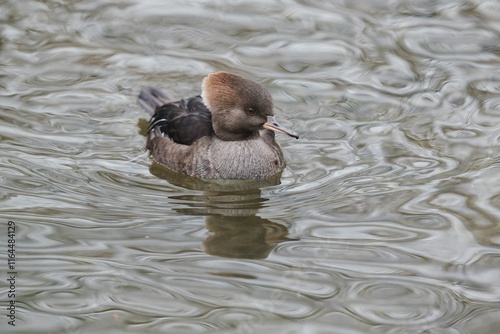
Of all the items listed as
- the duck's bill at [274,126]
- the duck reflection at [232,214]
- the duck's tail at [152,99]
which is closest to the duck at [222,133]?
the duck's bill at [274,126]

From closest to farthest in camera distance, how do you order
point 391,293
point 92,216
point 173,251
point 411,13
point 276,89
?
point 391,293 < point 173,251 < point 92,216 < point 276,89 < point 411,13

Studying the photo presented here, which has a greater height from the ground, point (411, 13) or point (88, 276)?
point (411, 13)

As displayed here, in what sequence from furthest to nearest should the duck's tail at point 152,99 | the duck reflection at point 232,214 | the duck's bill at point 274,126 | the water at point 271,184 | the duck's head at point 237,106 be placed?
1. the duck's tail at point 152,99
2. the duck's head at point 237,106
3. the duck's bill at point 274,126
4. the duck reflection at point 232,214
5. the water at point 271,184

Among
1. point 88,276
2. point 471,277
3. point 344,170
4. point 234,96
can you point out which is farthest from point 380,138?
point 88,276

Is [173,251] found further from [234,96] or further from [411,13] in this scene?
[411,13]

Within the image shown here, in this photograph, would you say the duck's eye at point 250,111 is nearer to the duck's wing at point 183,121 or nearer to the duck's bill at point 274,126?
the duck's bill at point 274,126

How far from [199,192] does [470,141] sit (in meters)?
2.62

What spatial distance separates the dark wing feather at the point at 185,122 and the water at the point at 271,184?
37 cm

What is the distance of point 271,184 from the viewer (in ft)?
30.2

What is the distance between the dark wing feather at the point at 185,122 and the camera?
383 inches

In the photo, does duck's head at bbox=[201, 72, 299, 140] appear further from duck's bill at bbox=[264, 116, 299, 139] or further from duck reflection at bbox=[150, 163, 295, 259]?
duck reflection at bbox=[150, 163, 295, 259]

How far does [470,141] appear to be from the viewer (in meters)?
9.54

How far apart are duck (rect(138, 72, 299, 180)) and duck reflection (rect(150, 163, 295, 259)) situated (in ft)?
0.37

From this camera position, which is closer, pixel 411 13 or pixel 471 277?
pixel 471 277
